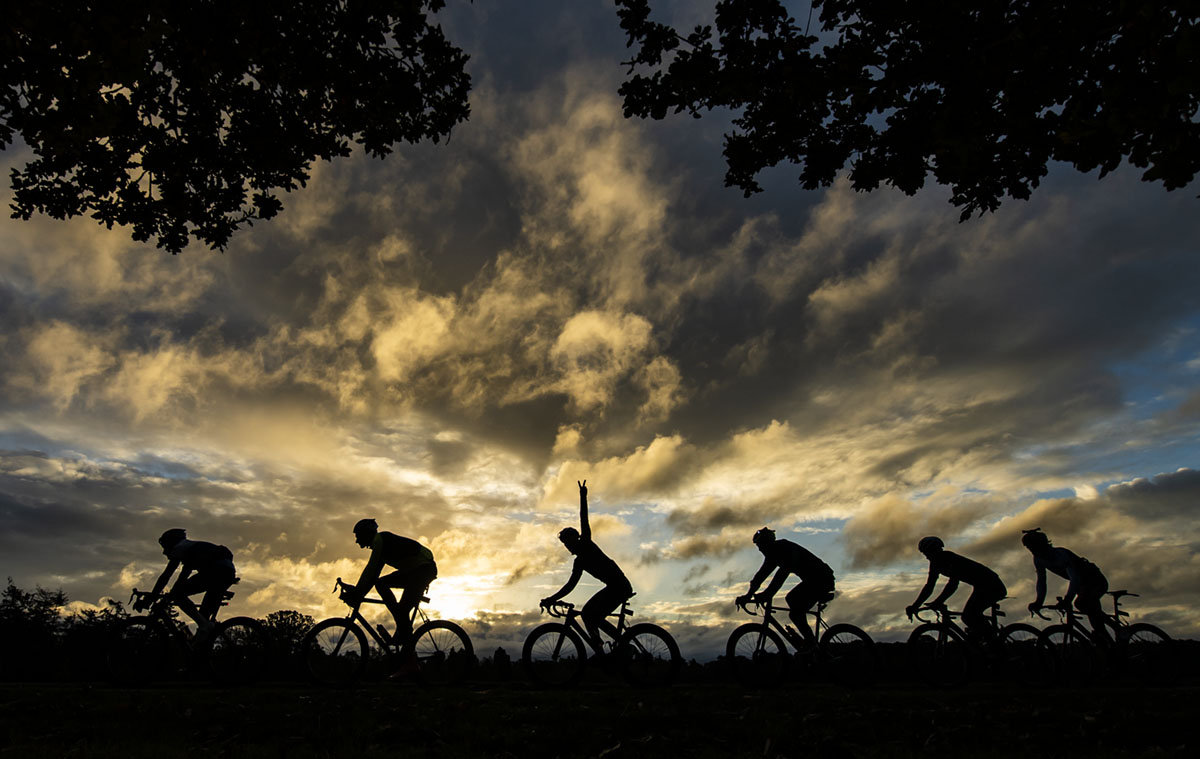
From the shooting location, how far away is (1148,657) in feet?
38.0

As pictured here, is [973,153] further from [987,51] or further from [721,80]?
[721,80]

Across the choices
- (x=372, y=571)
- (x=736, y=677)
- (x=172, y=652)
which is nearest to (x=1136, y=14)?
(x=736, y=677)

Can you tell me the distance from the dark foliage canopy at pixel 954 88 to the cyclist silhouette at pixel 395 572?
7158mm

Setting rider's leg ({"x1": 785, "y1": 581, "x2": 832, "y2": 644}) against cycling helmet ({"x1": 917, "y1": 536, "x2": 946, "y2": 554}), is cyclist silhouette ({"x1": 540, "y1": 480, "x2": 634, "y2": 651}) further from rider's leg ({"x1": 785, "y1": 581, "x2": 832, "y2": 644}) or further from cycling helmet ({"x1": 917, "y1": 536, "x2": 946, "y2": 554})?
cycling helmet ({"x1": 917, "y1": 536, "x2": 946, "y2": 554})

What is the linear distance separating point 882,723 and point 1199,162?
6.68 metres

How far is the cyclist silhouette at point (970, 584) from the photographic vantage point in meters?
11.0

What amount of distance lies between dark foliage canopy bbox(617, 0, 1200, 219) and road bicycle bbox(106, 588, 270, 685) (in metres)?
9.80

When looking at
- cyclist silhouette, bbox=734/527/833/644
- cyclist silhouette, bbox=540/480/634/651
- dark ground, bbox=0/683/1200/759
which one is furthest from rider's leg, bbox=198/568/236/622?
cyclist silhouette, bbox=734/527/833/644

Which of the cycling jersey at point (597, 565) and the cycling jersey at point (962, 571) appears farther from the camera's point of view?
the cycling jersey at point (962, 571)

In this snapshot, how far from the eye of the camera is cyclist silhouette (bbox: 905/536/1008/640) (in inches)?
434

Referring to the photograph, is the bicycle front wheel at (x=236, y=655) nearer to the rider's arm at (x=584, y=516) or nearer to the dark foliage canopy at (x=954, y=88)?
the rider's arm at (x=584, y=516)

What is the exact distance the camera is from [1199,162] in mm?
7344

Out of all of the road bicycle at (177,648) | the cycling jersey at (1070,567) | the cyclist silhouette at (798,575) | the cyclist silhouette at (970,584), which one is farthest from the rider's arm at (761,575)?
the road bicycle at (177,648)

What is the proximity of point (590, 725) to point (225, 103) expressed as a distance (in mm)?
9455
